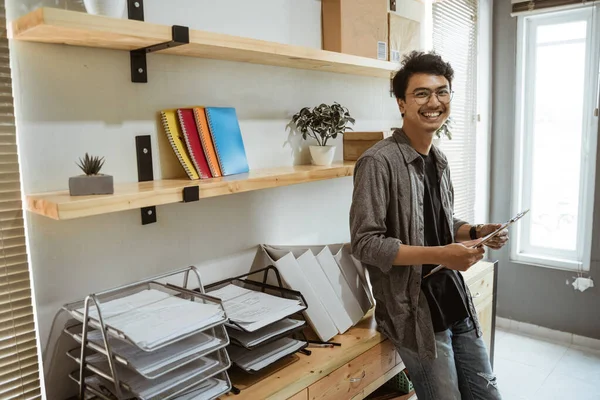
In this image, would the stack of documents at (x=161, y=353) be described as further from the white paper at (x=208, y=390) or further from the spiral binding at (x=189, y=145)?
the spiral binding at (x=189, y=145)

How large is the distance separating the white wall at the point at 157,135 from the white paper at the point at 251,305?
0.44 feet

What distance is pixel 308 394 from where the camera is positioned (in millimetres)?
1464

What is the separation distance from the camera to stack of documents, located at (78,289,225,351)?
1.14m

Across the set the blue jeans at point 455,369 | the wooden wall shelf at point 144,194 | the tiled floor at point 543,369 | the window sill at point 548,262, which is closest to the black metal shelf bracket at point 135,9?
the wooden wall shelf at point 144,194

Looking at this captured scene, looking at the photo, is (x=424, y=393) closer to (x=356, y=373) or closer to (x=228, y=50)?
(x=356, y=373)

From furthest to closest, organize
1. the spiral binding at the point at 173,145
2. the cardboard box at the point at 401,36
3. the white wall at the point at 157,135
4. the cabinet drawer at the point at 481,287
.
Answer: the cabinet drawer at the point at 481,287 → the cardboard box at the point at 401,36 → the spiral binding at the point at 173,145 → the white wall at the point at 157,135

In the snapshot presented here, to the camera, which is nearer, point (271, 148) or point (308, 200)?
point (271, 148)

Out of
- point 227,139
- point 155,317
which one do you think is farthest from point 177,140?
point 155,317

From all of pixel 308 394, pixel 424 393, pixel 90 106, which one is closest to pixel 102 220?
pixel 90 106

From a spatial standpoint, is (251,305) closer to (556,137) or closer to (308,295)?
Result: (308,295)

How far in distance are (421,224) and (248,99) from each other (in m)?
0.77

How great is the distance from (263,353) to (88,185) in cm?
70

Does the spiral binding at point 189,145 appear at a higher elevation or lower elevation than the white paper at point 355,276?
higher

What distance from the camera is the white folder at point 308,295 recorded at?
167cm
